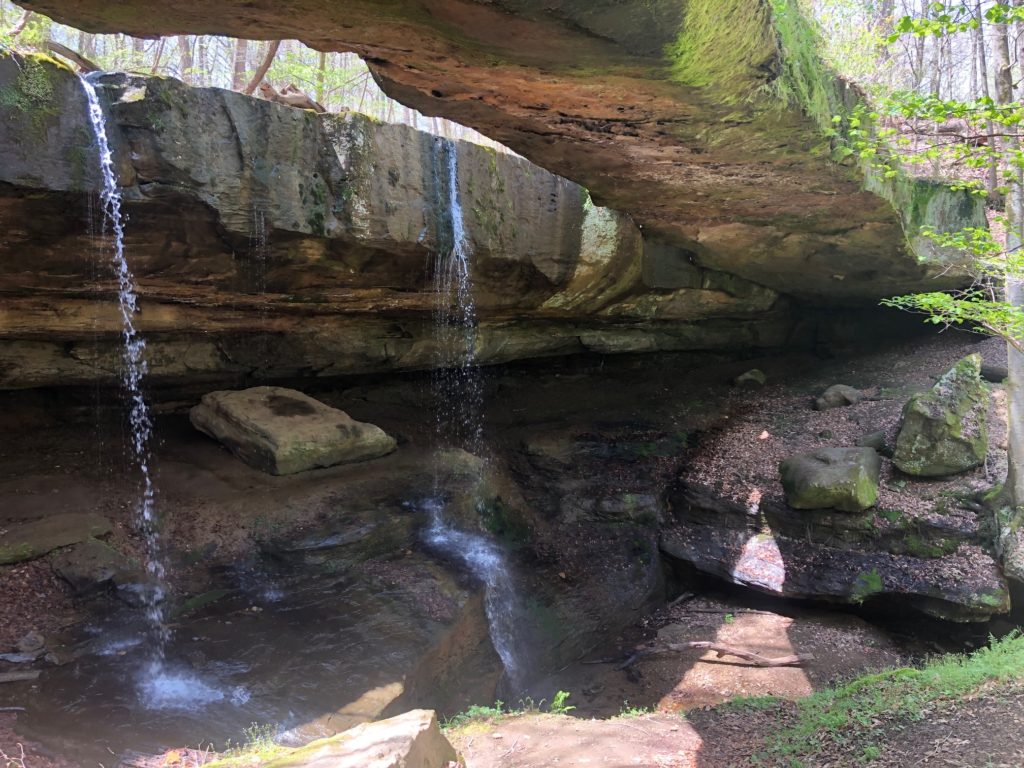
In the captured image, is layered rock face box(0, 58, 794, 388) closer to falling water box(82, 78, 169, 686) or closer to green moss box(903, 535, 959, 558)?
falling water box(82, 78, 169, 686)

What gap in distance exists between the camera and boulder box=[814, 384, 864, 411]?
11.7m

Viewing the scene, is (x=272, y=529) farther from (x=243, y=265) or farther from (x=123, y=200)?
(x=123, y=200)

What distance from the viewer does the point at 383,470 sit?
970 centimetres

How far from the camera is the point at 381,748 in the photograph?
3.43m

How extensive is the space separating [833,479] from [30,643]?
9486 millimetres

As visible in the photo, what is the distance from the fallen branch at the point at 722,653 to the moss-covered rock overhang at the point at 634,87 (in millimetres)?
5777

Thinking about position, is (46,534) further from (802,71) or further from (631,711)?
(802,71)

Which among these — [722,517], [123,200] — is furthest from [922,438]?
[123,200]

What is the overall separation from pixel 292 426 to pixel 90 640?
3.90 meters

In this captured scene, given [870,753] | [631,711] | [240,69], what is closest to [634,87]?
[870,753]

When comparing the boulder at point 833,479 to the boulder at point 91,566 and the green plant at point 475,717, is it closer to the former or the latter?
the green plant at point 475,717

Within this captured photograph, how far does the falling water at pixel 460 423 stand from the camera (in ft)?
25.8

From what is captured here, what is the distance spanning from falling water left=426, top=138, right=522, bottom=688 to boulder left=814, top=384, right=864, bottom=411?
6.56 m

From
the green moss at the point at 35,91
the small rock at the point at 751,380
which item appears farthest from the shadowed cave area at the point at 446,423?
the small rock at the point at 751,380
